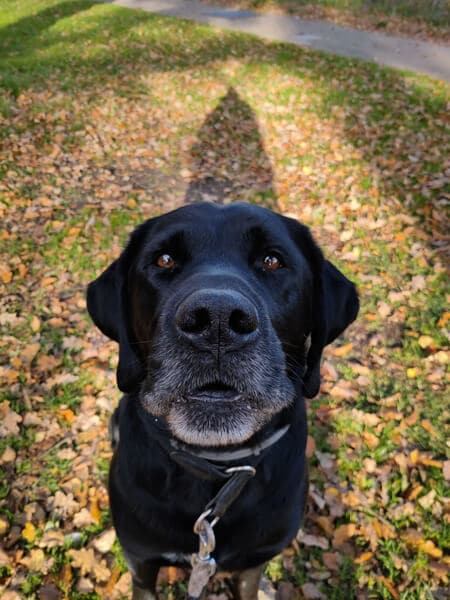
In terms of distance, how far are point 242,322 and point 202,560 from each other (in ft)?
3.69

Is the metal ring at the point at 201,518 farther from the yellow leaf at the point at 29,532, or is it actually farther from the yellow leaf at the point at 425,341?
the yellow leaf at the point at 425,341

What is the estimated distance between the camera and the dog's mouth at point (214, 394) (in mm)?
1736

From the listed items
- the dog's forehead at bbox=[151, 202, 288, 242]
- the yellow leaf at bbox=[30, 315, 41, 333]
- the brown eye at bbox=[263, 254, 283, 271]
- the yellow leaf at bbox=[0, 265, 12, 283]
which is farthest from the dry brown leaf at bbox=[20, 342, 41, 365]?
the brown eye at bbox=[263, 254, 283, 271]

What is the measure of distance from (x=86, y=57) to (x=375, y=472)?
1239cm

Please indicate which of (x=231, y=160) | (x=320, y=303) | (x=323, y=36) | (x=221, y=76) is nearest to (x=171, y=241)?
(x=320, y=303)

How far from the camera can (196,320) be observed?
1.56m

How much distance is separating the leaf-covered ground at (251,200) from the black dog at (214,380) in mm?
814

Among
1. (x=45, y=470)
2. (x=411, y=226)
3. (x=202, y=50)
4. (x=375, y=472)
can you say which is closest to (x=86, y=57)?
(x=202, y=50)

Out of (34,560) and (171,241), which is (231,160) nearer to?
(171,241)

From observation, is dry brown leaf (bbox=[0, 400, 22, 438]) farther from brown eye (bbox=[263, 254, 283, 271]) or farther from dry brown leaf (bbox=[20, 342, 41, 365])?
brown eye (bbox=[263, 254, 283, 271])

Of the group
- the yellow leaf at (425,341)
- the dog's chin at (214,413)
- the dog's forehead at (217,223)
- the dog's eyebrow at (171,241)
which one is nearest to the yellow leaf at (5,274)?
the dog's forehead at (217,223)

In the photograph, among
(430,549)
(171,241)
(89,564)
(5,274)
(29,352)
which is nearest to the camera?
(171,241)

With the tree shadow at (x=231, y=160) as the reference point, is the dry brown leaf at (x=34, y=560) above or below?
below

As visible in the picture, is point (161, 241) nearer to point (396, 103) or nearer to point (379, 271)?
point (379, 271)
